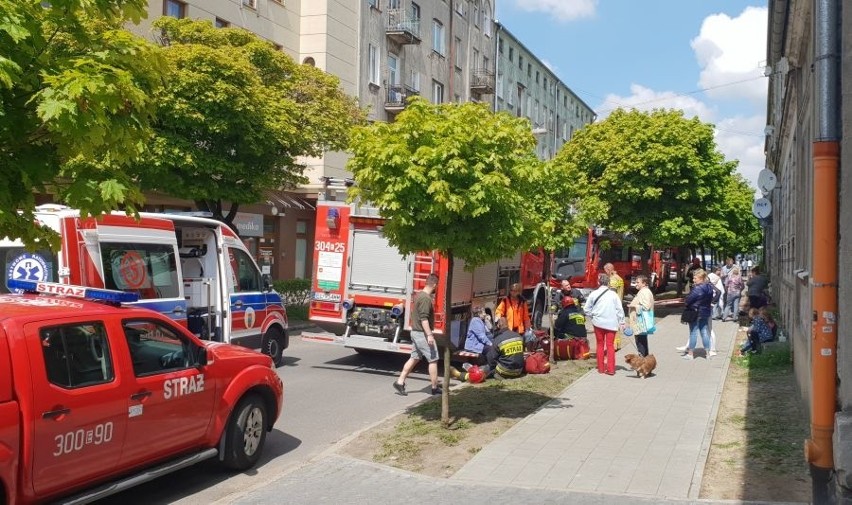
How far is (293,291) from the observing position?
22672 mm

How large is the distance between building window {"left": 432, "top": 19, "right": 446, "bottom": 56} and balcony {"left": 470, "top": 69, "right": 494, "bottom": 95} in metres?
4.11

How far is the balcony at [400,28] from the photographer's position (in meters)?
33.5

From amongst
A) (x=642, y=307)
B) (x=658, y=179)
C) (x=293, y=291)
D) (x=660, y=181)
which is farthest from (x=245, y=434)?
(x=660, y=181)

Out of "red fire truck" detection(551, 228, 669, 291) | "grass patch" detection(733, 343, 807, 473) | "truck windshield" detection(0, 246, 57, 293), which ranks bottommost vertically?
A: "grass patch" detection(733, 343, 807, 473)

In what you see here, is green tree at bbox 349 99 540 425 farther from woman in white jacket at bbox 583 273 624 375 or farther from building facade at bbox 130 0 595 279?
building facade at bbox 130 0 595 279

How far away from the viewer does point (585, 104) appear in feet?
263

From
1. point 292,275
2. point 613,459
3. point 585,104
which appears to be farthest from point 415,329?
point 585,104

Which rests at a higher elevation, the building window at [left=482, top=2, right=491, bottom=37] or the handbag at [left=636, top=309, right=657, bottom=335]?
the building window at [left=482, top=2, right=491, bottom=37]

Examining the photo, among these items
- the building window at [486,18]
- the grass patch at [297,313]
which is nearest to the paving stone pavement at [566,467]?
the grass patch at [297,313]

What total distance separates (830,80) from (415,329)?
20.4ft

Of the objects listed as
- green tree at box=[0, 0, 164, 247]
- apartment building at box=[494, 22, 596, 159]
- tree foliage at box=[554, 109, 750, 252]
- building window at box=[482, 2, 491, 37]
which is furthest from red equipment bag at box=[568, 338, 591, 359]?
building window at box=[482, 2, 491, 37]

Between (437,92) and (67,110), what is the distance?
36009 millimetres

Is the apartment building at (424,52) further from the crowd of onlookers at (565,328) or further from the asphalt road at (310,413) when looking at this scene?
the asphalt road at (310,413)

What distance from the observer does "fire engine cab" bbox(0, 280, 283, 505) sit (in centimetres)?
504
